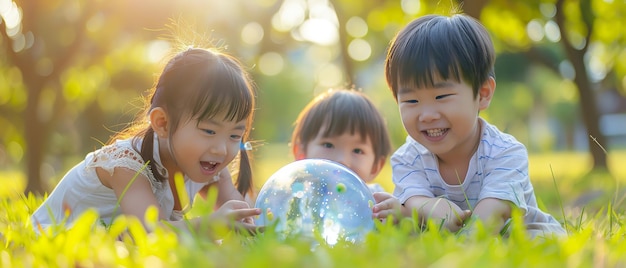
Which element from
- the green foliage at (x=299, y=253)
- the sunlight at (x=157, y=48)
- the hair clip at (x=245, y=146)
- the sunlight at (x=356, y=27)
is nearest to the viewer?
the green foliage at (x=299, y=253)

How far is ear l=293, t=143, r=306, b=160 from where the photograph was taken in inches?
192

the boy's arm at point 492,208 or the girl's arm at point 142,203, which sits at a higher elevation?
the girl's arm at point 142,203

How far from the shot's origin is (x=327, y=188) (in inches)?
113

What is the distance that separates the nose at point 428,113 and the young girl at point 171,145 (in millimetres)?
880

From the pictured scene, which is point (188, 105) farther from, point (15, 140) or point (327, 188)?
point (15, 140)

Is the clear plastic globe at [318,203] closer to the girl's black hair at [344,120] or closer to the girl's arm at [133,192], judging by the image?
the girl's arm at [133,192]

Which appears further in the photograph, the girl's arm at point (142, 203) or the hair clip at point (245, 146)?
the hair clip at point (245, 146)

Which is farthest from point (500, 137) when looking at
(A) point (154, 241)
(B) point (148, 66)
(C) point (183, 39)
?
(B) point (148, 66)

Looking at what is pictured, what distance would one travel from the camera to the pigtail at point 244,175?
4.22m

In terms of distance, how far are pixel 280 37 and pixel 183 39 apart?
11248 millimetres

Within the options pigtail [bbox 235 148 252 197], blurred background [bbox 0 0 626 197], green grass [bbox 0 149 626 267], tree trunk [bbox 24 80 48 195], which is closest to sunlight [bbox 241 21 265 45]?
blurred background [bbox 0 0 626 197]

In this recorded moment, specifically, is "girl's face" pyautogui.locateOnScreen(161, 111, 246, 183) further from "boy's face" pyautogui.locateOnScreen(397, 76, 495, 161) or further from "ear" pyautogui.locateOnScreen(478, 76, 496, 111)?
"ear" pyautogui.locateOnScreen(478, 76, 496, 111)

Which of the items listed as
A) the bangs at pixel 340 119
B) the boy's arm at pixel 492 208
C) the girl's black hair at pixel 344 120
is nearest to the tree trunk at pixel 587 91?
the girl's black hair at pixel 344 120

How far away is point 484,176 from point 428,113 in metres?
0.48
